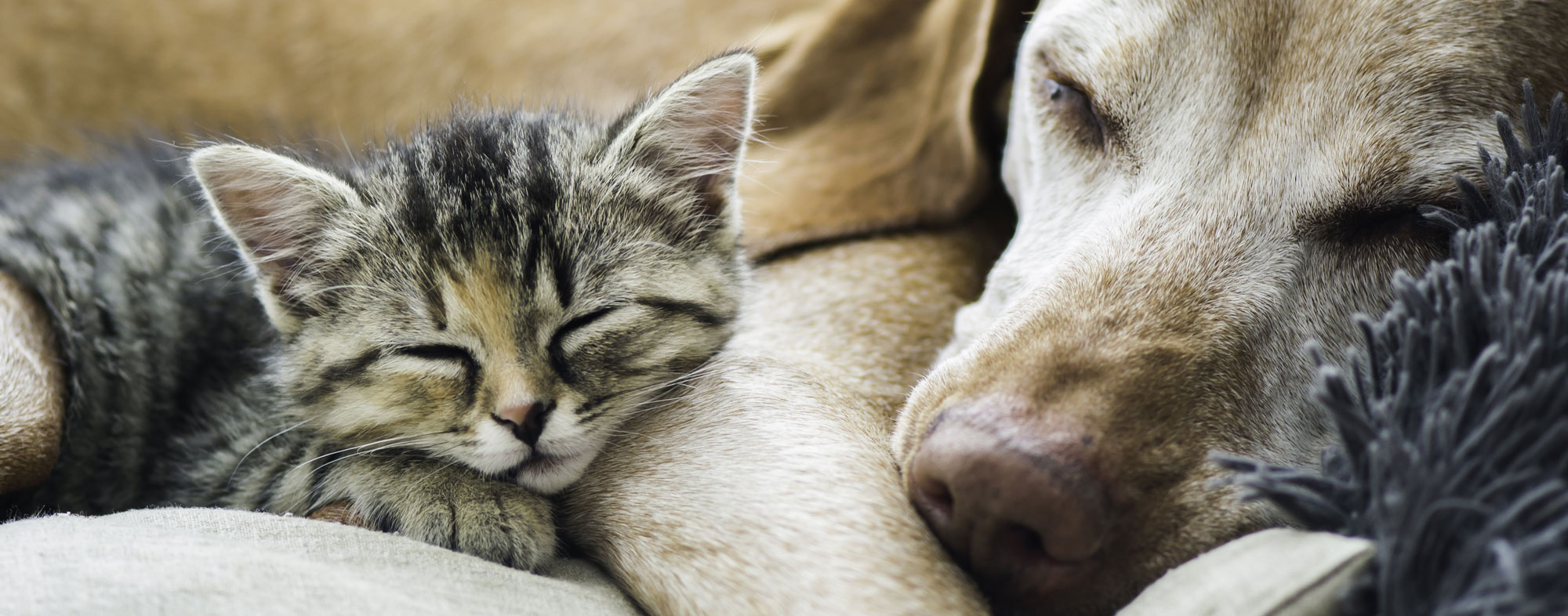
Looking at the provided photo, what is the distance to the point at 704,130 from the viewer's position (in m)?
1.67

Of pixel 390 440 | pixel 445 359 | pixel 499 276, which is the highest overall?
pixel 499 276

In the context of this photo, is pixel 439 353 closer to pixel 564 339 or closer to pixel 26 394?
pixel 564 339

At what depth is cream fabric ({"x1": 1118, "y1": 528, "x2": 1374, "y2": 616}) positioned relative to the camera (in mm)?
909

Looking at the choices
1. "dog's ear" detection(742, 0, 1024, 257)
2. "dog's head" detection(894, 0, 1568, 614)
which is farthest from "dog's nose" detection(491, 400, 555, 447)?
"dog's ear" detection(742, 0, 1024, 257)

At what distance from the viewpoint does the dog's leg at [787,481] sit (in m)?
1.18

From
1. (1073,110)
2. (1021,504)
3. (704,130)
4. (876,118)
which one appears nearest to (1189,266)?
(1073,110)

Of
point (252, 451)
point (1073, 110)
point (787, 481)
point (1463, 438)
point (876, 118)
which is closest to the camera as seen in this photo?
point (1463, 438)

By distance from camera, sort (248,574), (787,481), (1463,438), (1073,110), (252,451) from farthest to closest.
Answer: (1073,110), (252,451), (787,481), (248,574), (1463,438)

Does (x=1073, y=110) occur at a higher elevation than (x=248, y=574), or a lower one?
higher

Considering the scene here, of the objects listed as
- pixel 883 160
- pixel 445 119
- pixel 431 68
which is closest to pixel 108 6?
pixel 431 68

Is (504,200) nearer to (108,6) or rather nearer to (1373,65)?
(1373,65)

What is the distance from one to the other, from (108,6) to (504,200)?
1988 millimetres

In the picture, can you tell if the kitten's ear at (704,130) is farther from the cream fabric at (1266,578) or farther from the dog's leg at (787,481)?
the cream fabric at (1266,578)

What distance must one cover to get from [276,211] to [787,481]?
0.88 metres
